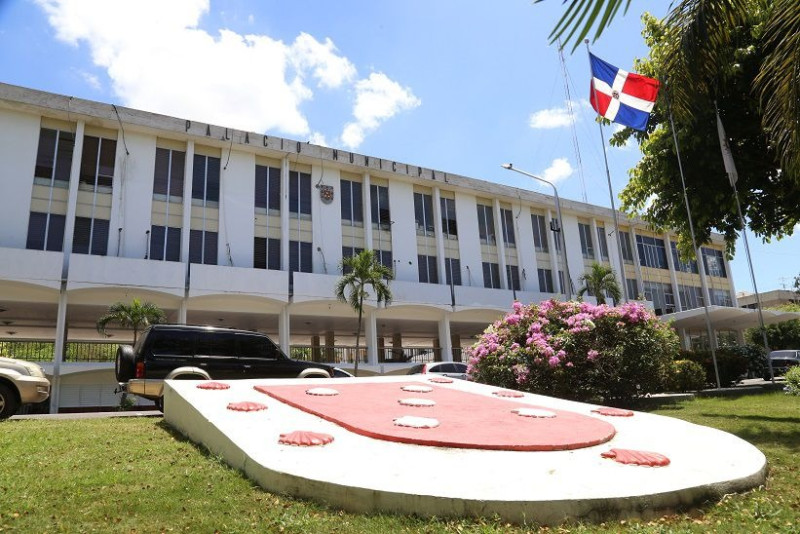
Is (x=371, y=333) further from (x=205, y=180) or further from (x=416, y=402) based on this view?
(x=416, y=402)

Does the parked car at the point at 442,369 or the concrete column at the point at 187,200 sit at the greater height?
the concrete column at the point at 187,200

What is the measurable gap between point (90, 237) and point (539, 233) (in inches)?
1099

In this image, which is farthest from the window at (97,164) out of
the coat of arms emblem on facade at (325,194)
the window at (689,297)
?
the window at (689,297)

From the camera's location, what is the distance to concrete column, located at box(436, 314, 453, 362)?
30.3 meters

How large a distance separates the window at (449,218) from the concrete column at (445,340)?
573cm

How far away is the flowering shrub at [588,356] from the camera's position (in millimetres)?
12383

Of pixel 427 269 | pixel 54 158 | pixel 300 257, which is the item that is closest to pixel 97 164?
pixel 54 158

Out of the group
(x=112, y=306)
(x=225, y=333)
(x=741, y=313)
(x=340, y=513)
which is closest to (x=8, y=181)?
(x=112, y=306)

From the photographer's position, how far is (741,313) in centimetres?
3566

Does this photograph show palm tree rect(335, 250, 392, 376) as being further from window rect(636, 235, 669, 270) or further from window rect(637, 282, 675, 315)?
window rect(636, 235, 669, 270)

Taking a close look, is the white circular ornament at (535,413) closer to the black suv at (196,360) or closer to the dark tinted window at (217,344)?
the black suv at (196,360)

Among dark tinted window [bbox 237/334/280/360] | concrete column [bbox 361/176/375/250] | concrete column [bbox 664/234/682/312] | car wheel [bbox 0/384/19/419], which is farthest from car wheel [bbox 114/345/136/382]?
concrete column [bbox 664/234/682/312]

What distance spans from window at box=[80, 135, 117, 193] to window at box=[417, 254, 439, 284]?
16843 millimetres

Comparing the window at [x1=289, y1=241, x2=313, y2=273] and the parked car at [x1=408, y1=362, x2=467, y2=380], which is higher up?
the window at [x1=289, y1=241, x2=313, y2=273]
